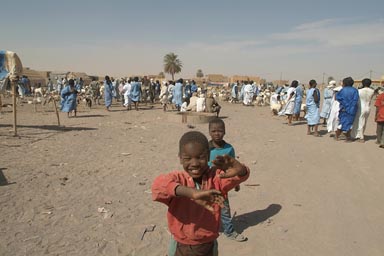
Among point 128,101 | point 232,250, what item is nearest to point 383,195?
point 232,250

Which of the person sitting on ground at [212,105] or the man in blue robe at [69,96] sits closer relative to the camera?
the man in blue robe at [69,96]

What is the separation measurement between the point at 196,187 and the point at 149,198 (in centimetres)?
313

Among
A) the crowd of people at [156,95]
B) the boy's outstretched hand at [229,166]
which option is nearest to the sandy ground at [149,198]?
the boy's outstretched hand at [229,166]

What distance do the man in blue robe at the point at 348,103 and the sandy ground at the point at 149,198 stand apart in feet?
2.09

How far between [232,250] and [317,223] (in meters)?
1.31

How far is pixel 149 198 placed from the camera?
489 cm

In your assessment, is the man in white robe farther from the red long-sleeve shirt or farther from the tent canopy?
the tent canopy

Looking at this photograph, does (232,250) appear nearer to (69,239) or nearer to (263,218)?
(263,218)

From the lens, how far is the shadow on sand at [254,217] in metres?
4.11

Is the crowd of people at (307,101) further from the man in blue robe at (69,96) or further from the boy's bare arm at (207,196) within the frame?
the boy's bare arm at (207,196)

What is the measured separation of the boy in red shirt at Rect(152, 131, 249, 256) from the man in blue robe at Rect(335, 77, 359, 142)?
332 inches

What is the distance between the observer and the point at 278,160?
7.34m

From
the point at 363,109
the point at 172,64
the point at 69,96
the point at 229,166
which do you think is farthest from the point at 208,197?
the point at 172,64

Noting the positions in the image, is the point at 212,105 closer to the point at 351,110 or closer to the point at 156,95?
the point at 351,110
